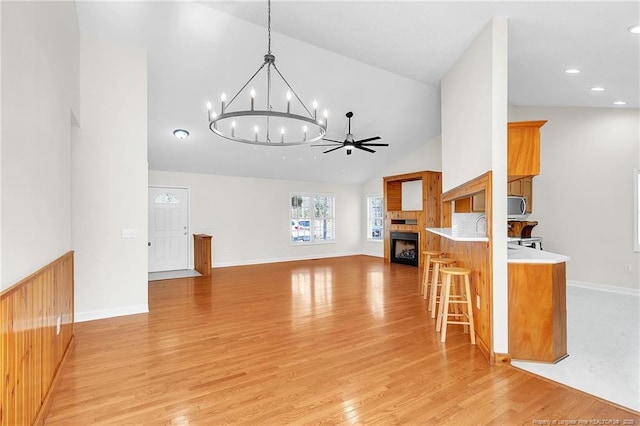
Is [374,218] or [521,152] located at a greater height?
[521,152]

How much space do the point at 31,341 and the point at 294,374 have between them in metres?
1.71

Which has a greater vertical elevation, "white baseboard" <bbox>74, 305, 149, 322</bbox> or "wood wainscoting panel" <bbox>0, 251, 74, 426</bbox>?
"wood wainscoting panel" <bbox>0, 251, 74, 426</bbox>

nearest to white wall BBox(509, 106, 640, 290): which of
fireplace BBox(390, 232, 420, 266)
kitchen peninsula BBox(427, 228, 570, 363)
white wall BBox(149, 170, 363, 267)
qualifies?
fireplace BBox(390, 232, 420, 266)

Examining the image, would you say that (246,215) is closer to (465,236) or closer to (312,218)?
(312,218)

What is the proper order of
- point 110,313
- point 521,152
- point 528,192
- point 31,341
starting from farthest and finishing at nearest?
1. point 528,192
2. point 110,313
3. point 521,152
4. point 31,341

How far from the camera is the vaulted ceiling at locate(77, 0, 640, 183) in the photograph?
3015 mm

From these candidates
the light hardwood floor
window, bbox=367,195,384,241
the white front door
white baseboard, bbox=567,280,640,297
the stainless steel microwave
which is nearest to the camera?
the light hardwood floor

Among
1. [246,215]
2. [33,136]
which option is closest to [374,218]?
[246,215]

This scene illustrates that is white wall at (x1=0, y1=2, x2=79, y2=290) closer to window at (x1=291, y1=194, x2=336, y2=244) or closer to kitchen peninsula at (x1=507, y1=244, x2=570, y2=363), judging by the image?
kitchen peninsula at (x1=507, y1=244, x2=570, y2=363)

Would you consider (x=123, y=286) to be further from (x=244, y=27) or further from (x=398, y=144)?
(x=398, y=144)

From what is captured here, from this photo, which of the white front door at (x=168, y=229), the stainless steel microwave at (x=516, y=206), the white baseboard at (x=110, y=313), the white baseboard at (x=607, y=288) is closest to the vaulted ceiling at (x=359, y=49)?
the white front door at (x=168, y=229)

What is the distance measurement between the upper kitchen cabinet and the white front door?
689 cm

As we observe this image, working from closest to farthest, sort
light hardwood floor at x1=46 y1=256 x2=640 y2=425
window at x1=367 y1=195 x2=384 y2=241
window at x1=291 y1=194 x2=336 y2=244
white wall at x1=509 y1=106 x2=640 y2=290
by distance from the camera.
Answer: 1. light hardwood floor at x1=46 y1=256 x2=640 y2=425
2. white wall at x1=509 y1=106 x2=640 y2=290
3. window at x1=291 y1=194 x2=336 y2=244
4. window at x1=367 y1=195 x2=384 y2=241

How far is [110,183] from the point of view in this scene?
404 cm
